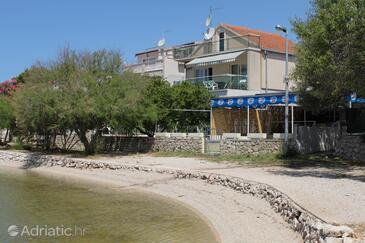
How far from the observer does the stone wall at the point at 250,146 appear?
2958 cm

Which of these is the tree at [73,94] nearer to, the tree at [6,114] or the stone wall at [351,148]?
the tree at [6,114]

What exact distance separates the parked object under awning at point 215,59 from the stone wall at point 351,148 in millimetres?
16435

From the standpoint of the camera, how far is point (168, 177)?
25797 millimetres

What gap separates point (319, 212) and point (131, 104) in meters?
22.5

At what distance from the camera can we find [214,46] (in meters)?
47.4

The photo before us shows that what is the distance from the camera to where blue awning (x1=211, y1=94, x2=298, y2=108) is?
3104 cm

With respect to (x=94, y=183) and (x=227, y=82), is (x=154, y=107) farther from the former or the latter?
(x=94, y=183)

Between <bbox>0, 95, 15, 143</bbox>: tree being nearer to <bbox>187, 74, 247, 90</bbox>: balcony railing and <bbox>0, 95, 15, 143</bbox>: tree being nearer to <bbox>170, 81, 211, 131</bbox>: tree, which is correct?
<bbox>170, 81, 211, 131</bbox>: tree

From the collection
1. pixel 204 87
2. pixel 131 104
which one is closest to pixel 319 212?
pixel 131 104

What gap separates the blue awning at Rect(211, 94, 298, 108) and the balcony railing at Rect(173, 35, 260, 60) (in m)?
10.2

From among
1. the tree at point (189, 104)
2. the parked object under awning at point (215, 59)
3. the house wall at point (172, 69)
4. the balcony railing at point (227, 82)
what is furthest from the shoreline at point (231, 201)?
the house wall at point (172, 69)

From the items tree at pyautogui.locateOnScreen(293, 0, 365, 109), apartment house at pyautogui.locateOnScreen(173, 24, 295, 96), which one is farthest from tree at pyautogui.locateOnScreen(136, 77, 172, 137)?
tree at pyautogui.locateOnScreen(293, 0, 365, 109)

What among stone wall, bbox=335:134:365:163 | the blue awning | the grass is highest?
the blue awning

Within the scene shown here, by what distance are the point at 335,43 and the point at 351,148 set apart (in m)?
9.09
